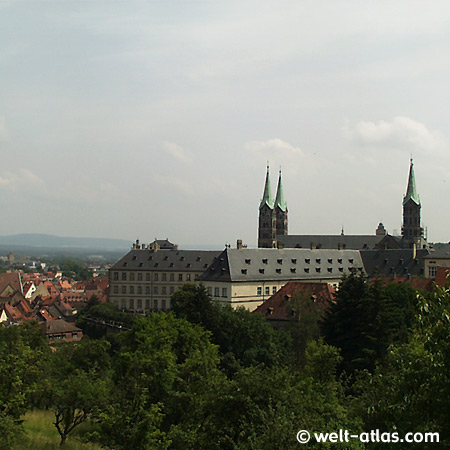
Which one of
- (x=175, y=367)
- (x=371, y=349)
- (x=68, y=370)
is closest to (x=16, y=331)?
(x=68, y=370)

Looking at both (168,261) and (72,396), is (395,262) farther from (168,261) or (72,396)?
(72,396)

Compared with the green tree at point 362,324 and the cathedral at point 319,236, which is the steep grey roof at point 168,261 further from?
the green tree at point 362,324

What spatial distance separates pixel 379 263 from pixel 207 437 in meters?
82.0

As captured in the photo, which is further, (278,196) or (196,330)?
(278,196)

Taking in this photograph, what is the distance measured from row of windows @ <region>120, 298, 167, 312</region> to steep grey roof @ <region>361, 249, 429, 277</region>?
1299 inches

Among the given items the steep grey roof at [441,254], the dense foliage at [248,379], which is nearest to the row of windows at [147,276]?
the steep grey roof at [441,254]

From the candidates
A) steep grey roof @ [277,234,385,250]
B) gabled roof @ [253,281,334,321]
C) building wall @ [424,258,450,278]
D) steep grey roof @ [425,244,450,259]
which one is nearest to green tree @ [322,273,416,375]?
gabled roof @ [253,281,334,321]

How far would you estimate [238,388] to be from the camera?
25031 millimetres

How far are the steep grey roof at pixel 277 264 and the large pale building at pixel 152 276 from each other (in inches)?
808

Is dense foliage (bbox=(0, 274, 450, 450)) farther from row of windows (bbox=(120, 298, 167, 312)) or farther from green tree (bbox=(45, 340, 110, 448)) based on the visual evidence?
row of windows (bbox=(120, 298, 167, 312))

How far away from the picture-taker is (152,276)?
112m

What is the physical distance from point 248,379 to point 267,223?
133097 millimetres

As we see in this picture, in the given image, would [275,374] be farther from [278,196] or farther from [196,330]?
[278,196]

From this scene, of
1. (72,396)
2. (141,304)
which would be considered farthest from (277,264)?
(72,396)
